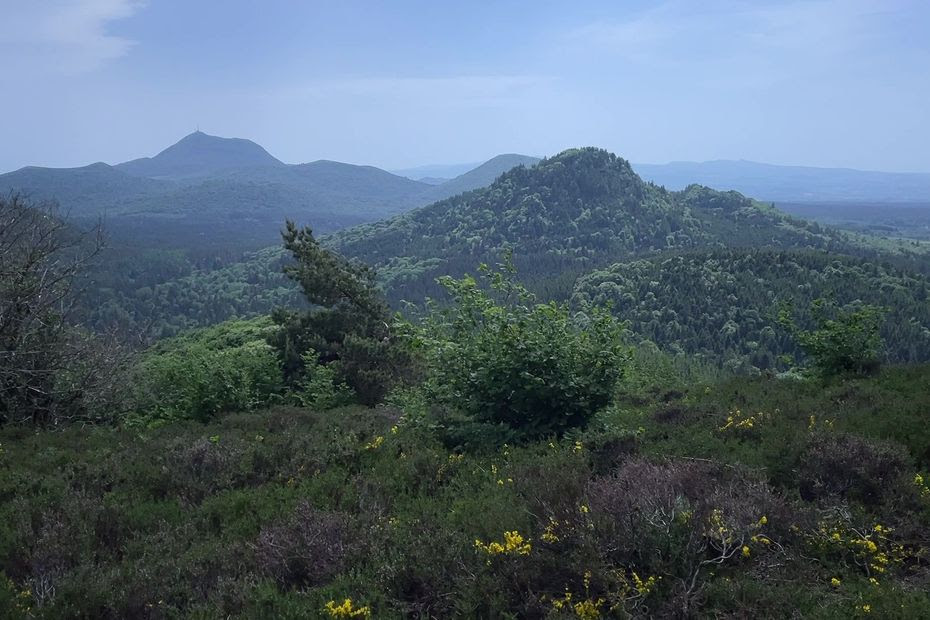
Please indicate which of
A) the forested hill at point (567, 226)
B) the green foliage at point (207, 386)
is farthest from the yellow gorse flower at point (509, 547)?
the forested hill at point (567, 226)

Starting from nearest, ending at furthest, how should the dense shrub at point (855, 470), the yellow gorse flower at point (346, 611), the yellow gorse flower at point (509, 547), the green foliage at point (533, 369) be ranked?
the yellow gorse flower at point (346, 611)
the yellow gorse flower at point (509, 547)
the dense shrub at point (855, 470)
the green foliage at point (533, 369)

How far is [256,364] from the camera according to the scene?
15.2 metres

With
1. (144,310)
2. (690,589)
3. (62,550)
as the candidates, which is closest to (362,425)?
(62,550)

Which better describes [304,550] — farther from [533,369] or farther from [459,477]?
[533,369]

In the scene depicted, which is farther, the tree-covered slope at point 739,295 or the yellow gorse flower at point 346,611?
the tree-covered slope at point 739,295

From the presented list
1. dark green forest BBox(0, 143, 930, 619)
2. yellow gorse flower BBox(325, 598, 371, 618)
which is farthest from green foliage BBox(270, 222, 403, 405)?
yellow gorse flower BBox(325, 598, 371, 618)

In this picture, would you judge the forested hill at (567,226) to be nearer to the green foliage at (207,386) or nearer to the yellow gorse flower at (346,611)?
the green foliage at (207,386)

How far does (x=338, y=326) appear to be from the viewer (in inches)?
744

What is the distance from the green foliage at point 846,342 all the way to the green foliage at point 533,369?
18.5 ft

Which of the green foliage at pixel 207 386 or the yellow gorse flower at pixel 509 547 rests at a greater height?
the yellow gorse flower at pixel 509 547

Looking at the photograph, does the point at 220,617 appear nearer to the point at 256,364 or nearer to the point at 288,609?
the point at 288,609

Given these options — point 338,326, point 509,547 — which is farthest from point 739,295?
A: point 509,547

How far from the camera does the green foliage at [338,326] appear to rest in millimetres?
16688

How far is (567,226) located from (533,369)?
432 feet
